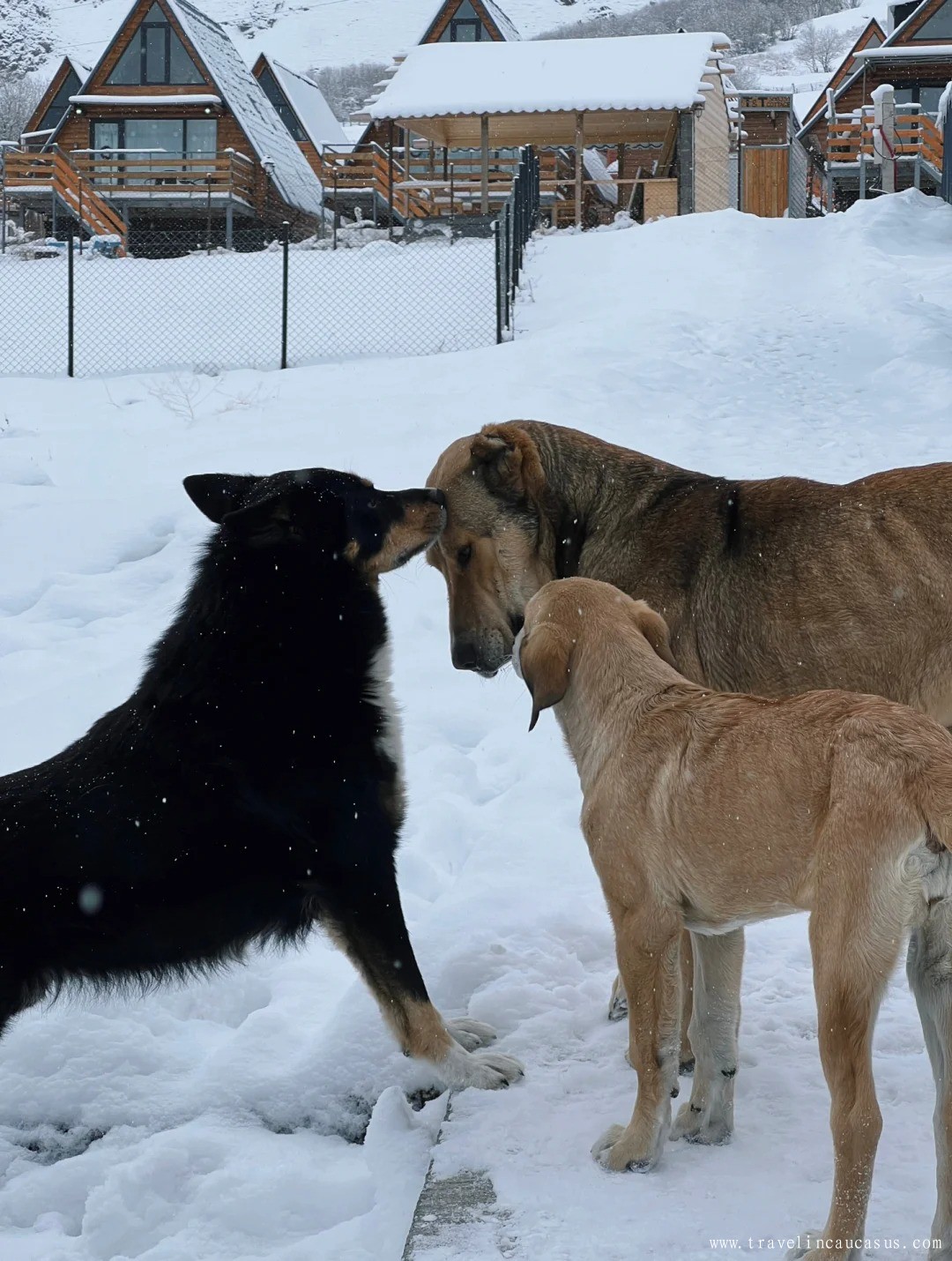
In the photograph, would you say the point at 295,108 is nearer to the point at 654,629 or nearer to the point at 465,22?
the point at 465,22

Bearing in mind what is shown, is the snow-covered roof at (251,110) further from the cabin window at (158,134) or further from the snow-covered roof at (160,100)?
the cabin window at (158,134)

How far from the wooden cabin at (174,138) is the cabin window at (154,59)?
0.03 metres

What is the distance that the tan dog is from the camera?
404cm

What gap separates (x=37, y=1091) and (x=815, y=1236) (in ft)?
8.53

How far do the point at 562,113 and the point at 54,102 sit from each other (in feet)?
85.7

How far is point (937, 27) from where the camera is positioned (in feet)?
132

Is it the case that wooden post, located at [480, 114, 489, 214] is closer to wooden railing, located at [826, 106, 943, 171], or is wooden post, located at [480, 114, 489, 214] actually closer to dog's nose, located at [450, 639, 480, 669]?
wooden railing, located at [826, 106, 943, 171]

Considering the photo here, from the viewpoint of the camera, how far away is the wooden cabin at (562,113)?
30.2 metres

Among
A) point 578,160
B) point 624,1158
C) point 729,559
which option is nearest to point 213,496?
point 729,559

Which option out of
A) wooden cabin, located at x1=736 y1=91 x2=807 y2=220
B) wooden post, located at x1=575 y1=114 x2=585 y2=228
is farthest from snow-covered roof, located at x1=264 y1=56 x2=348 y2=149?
wooden post, located at x1=575 y1=114 x2=585 y2=228

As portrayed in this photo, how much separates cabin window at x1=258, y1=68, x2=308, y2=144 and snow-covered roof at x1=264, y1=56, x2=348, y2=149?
163mm

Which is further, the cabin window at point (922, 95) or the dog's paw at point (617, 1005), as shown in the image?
the cabin window at point (922, 95)

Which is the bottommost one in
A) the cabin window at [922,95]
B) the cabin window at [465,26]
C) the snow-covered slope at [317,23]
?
the cabin window at [922,95]

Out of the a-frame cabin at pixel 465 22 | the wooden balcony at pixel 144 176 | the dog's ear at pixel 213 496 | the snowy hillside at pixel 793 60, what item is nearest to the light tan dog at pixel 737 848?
the dog's ear at pixel 213 496
